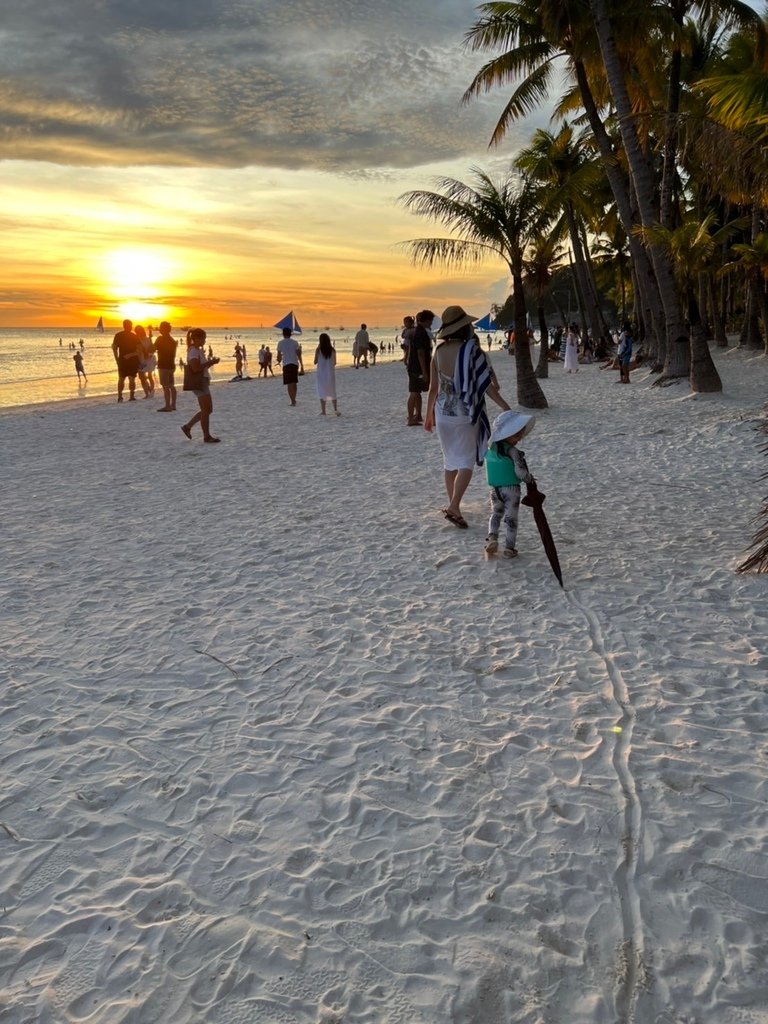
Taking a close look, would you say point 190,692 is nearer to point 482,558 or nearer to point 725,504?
point 482,558

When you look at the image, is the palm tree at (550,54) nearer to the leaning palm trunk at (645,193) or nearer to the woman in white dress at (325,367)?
the leaning palm trunk at (645,193)

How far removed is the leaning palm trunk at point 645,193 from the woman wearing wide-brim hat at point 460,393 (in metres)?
9.85

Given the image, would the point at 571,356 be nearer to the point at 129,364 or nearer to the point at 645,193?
the point at 645,193

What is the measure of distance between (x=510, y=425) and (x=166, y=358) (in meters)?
11.3

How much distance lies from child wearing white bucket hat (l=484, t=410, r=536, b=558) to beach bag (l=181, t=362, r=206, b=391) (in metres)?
6.12

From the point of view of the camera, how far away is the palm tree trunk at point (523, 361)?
1326 centimetres

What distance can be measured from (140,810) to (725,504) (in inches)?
244

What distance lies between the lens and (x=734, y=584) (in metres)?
4.96

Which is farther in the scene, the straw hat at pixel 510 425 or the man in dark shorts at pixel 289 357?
the man in dark shorts at pixel 289 357

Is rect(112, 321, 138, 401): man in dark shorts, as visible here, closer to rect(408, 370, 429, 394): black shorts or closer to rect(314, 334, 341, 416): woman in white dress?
rect(314, 334, 341, 416): woman in white dress

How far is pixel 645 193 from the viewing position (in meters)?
14.0

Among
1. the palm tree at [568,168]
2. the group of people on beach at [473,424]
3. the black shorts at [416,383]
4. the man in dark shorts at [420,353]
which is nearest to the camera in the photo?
the group of people on beach at [473,424]

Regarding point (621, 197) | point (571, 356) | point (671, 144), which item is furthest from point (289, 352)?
point (571, 356)

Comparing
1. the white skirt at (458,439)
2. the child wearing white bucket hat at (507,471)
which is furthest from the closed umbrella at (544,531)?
the white skirt at (458,439)
